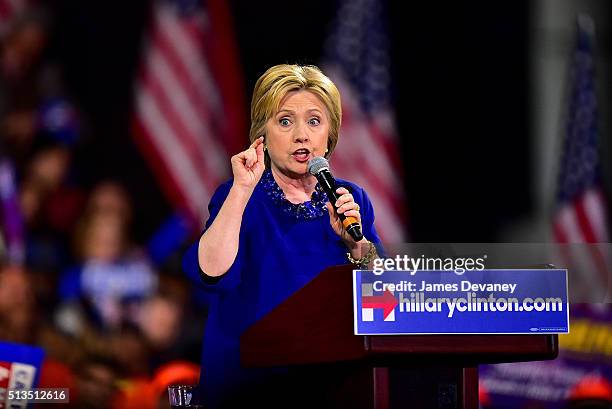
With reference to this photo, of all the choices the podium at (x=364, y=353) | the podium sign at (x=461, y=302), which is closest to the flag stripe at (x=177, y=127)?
the podium at (x=364, y=353)

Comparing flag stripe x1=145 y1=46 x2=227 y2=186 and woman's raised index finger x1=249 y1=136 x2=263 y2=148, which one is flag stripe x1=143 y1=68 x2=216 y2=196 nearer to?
flag stripe x1=145 y1=46 x2=227 y2=186

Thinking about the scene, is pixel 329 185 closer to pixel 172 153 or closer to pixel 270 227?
pixel 270 227

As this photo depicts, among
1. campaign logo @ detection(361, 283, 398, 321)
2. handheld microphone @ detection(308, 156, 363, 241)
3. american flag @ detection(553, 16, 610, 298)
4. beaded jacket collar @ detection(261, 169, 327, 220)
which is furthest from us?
american flag @ detection(553, 16, 610, 298)

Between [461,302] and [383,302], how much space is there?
166 millimetres

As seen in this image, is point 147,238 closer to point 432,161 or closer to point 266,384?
point 432,161

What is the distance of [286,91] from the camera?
2.85m

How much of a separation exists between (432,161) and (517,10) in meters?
1.33

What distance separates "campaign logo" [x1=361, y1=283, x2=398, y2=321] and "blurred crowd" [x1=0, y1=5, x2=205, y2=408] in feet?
13.8

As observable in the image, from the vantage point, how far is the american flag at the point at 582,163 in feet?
25.6

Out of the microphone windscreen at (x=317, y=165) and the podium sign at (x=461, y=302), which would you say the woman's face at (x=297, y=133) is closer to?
the microphone windscreen at (x=317, y=165)

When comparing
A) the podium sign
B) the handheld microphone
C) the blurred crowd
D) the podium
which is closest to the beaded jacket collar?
the handheld microphone

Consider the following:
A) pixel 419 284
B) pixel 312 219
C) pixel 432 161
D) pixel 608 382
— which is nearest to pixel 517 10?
pixel 432 161

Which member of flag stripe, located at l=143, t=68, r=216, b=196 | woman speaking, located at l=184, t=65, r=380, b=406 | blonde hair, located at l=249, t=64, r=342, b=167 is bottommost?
woman speaking, located at l=184, t=65, r=380, b=406

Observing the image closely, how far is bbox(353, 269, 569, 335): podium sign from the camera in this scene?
2178 mm
